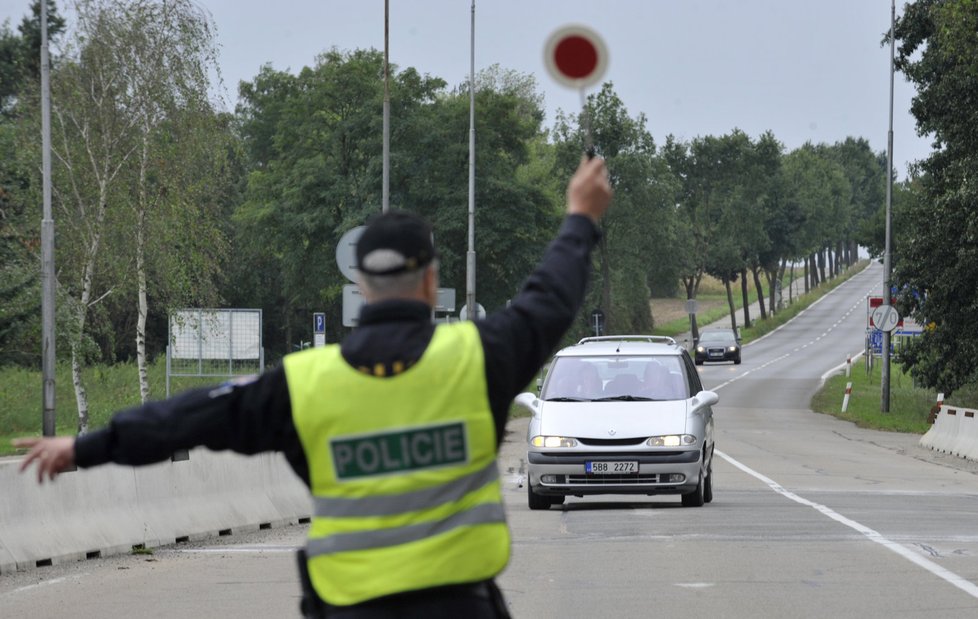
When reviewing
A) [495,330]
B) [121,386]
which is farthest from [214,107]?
[495,330]

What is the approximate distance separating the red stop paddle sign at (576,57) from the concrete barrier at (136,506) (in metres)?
6.78

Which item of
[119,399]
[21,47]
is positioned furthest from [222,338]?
[21,47]

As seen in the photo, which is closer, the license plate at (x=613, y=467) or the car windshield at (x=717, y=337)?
the license plate at (x=613, y=467)

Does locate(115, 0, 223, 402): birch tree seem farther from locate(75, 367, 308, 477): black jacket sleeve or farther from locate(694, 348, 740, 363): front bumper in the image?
locate(694, 348, 740, 363): front bumper

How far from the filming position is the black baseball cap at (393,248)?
4031mm

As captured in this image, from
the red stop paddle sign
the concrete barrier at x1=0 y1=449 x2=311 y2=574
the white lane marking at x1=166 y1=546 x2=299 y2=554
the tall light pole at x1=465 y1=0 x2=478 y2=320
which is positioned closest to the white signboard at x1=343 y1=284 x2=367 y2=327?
the concrete barrier at x1=0 y1=449 x2=311 y2=574

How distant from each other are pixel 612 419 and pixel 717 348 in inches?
2716

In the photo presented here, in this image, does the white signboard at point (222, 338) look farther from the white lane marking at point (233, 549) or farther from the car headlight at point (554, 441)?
the white lane marking at point (233, 549)

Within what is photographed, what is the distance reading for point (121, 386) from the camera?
5406cm

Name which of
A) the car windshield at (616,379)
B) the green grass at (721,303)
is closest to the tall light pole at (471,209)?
the car windshield at (616,379)

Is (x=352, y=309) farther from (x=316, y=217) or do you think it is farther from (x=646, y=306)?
(x=646, y=306)

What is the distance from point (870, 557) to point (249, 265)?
71.0 m

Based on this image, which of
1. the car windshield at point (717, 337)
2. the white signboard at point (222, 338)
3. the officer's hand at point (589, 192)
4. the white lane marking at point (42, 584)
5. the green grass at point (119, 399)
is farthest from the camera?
the car windshield at point (717, 337)

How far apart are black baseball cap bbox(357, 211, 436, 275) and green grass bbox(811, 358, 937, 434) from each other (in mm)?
37785
